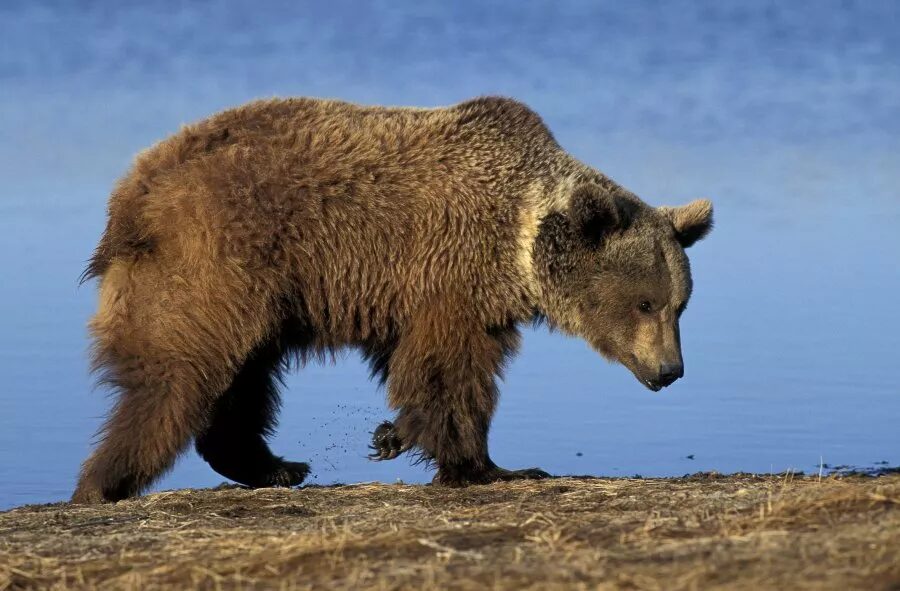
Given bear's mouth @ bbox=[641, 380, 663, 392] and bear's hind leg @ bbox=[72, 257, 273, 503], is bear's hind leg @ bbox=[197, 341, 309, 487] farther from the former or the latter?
bear's mouth @ bbox=[641, 380, 663, 392]

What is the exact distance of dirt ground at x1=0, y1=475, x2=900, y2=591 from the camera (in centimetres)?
406

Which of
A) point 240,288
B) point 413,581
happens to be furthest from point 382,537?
point 240,288

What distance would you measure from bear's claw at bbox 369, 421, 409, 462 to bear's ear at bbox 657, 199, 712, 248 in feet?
7.56

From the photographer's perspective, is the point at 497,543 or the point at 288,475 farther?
the point at 288,475

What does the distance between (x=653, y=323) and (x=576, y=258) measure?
0.64 meters

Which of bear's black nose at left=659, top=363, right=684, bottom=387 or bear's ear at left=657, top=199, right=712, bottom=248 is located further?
bear's ear at left=657, top=199, right=712, bottom=248

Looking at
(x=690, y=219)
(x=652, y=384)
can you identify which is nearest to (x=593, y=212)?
(x=690, y=219)

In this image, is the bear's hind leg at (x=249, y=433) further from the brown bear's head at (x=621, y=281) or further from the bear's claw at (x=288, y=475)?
the brown bear's head at (x=621, y=281)

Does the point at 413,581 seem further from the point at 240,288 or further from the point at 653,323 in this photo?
the point at 653,323

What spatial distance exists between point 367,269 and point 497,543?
3221mm

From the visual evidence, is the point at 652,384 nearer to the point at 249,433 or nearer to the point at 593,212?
the point at 593,212

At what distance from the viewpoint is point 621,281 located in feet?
26.6

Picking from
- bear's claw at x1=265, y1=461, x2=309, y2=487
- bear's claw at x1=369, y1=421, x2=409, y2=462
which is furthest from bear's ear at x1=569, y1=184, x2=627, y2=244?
bear's claw at x1=265, y1=461, x2=309, y2=487

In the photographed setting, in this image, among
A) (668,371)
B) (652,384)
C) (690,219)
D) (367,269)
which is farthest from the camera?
(690,219)
